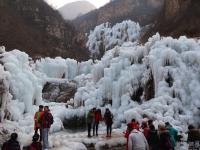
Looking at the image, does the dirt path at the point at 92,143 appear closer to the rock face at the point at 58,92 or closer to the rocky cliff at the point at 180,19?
the rocky cliff at the point at 180,19

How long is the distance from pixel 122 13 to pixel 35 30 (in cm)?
3588

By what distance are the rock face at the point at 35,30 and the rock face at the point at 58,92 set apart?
16867 mm

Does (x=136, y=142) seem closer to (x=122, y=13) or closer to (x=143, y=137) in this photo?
(x=143, y=137)

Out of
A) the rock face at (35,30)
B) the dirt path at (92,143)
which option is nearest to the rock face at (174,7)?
the rock face at (35,30)

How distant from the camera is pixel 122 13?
4038 inches

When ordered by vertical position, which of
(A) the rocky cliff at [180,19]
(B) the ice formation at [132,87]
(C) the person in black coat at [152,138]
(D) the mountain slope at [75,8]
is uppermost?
(D) the mountain slope at [75,8]

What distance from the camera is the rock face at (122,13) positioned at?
9675 cm

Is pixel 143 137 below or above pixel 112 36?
below

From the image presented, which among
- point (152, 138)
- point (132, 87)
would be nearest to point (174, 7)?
point (132, 87)

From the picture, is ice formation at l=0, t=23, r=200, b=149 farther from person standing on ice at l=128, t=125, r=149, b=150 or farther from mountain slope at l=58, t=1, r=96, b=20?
mountain slope at l=58, t=1, r=96, b=20

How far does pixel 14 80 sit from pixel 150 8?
79169mm

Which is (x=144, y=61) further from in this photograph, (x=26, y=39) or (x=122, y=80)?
(x=26, y=39)

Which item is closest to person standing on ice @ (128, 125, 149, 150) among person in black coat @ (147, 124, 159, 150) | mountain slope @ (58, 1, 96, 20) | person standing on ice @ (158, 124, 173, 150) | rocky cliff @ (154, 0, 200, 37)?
person standing on ice @ (158, 124, 173, 150)

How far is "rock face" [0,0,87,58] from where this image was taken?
214ft
